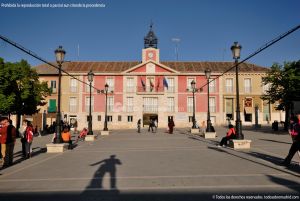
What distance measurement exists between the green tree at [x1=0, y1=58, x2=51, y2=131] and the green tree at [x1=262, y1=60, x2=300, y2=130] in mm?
26044

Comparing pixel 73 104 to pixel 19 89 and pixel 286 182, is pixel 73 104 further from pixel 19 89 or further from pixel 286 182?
pixel 286 182

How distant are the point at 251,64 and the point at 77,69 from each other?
2976 centimetres

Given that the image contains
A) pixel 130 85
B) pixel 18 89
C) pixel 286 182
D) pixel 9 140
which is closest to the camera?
pixel 286 182

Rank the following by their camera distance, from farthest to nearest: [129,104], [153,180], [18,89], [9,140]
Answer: [129,104] → [18,89] → [9,140] → [153,180]

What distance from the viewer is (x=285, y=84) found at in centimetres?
2628

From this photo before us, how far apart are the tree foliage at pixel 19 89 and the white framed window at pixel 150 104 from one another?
54.1 feet

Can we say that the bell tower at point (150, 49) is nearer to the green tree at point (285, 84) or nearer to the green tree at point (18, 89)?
the green tree at point (18, 89)

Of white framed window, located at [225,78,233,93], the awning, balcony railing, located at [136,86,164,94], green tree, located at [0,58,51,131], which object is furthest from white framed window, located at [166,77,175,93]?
green tree, located at [0,58,51,131]

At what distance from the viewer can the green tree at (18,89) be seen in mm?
28805

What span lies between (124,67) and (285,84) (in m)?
27.6

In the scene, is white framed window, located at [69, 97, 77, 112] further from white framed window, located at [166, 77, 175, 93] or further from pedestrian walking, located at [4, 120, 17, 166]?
pedestrian walking, located at [4, 120, 17, 166]

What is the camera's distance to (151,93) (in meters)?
44.5

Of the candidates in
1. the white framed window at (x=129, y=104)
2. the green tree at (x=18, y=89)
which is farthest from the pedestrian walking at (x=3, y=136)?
the white framed window at (x=129, y=104)

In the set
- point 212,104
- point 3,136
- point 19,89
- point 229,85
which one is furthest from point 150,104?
point 3,136
